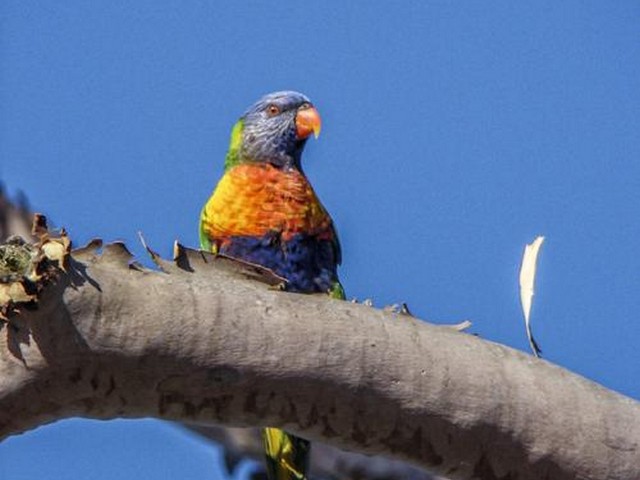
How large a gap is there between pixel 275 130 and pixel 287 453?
5.40 ft

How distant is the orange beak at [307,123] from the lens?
4.59 m

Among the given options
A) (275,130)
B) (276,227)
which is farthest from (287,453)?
(275,130)

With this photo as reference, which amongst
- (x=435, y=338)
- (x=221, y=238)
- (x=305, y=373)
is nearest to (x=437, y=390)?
(x=435, y=338)

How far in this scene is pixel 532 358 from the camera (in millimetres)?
1727

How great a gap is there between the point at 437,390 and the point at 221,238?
94.7 inches

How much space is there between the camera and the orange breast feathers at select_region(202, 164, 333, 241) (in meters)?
3.97

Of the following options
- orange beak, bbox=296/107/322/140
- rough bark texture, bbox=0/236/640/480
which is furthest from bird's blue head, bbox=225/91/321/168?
rough bark texture, bbox=0/236/640/480

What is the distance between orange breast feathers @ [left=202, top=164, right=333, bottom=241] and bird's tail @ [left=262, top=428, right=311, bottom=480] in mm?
904

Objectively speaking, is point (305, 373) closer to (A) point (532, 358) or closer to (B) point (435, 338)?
(B) point (435, 338)

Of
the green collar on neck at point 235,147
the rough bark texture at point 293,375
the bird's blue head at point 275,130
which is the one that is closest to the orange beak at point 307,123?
the bird's blue head at point 275,130

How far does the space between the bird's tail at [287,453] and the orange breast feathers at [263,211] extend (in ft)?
2.96

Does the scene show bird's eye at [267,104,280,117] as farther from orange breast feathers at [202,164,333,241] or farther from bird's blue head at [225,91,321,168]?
orange breast feathers at [202,164,333,241]

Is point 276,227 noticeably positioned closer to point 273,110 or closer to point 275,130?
point 275,130

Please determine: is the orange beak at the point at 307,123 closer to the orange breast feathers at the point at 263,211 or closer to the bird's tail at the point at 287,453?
the orange breast feathers at the point at 263,211
